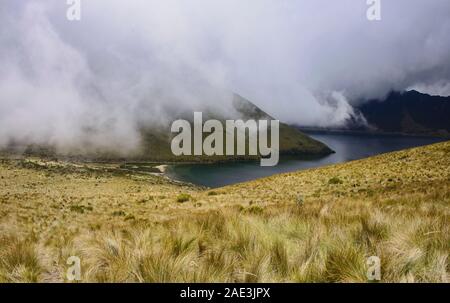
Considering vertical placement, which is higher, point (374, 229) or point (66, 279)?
point (374, 229)

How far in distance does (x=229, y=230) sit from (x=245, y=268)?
1.76 meters

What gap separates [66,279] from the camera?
4145mm

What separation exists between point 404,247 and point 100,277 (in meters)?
3.58

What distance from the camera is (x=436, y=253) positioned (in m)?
4.14
